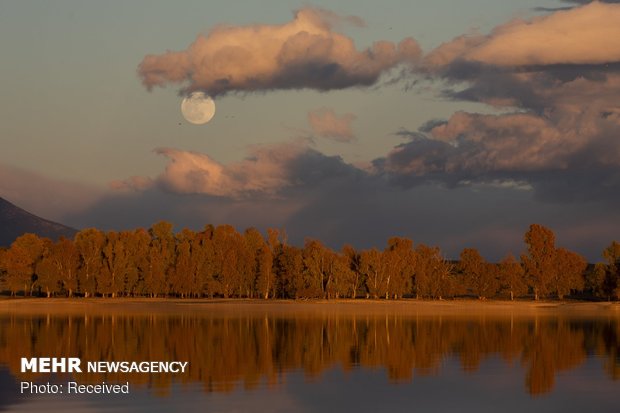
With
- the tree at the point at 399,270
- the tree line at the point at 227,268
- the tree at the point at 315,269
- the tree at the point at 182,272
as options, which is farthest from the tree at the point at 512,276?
the tree at the point at 182,272

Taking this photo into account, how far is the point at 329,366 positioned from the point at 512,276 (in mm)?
119651

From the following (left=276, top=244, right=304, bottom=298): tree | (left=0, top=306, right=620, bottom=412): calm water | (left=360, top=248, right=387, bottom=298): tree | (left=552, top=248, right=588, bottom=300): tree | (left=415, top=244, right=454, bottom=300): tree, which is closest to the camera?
(left=0, top=306, right=620, bottom=412): calm water

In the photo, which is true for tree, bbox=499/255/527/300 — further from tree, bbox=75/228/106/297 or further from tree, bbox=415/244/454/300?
tree, bbox=75/228/106/297

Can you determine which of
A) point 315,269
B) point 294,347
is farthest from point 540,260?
point 294,347

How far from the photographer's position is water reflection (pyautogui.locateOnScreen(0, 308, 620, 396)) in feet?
133

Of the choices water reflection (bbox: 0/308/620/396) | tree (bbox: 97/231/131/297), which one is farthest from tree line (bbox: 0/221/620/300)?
water reflection (bbox: 0/308/620/396)

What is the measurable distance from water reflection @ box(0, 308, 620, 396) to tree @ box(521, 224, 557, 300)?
81101mm

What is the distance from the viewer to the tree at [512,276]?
519 ft

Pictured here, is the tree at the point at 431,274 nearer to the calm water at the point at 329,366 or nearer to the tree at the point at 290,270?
the tree at the point at 290,270

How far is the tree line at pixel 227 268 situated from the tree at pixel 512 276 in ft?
0.72

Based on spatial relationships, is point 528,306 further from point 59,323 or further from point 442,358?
point 442,358

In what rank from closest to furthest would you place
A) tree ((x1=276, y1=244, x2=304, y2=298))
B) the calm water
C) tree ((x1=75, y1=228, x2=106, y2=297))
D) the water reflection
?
the calm water, the water reflection, tree ((x1=276, y1=244, x2=304, y2=298)), tree ((x1=75, y1=228, x2=106, y2=297))

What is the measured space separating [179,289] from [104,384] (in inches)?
4231

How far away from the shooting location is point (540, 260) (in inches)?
6407
